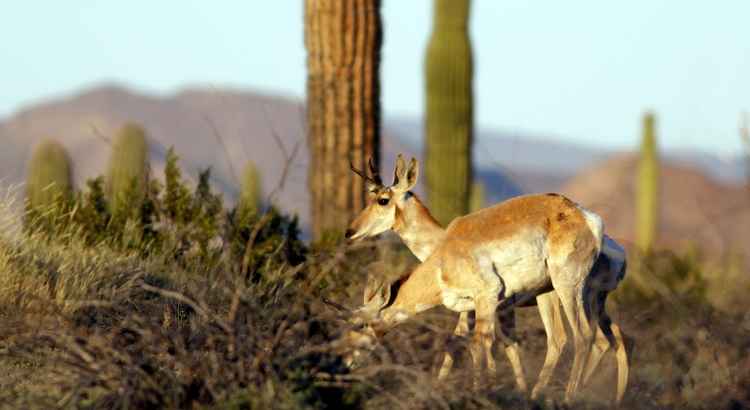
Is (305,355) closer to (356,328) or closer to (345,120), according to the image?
(356,328)

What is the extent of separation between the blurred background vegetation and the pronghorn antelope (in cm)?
36

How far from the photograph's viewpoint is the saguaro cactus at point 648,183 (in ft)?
98.9

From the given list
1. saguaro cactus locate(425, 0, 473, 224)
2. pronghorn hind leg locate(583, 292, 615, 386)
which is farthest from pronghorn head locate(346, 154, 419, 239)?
saguaro cactus locate(425, 0, 473, 224)

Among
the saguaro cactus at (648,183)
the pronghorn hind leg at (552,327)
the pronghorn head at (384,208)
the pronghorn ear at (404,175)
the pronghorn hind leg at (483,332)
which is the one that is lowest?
the saguaro cactus at (648,183)

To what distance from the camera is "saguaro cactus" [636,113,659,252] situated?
98.9 feet

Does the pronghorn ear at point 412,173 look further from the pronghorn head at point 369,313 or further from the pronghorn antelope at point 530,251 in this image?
the pronghorn head at point 369,313

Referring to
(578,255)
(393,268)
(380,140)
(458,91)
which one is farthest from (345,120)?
(578,255)

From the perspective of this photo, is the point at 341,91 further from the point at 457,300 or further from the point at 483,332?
the point at 483,332

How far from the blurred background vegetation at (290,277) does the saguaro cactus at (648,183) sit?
590 cm

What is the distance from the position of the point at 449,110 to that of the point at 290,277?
1018cm

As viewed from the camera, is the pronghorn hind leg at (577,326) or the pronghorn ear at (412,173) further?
the pronghorn ear at (412,173)

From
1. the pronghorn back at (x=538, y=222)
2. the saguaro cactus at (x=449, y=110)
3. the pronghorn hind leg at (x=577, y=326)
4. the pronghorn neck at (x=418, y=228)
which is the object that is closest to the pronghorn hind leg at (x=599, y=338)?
the pronghorn hind leg at (x=577, y=326)

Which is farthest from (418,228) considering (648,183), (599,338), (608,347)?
(648,183)

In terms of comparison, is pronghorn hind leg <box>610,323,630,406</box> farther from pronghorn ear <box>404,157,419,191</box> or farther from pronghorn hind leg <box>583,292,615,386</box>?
pronghorn ear <box>404,157,419,191</box>
